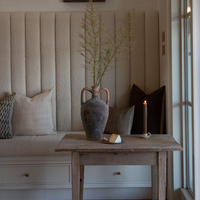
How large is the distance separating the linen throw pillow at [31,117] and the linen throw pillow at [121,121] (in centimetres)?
63

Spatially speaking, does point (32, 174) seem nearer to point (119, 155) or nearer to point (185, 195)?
point (119, 155)

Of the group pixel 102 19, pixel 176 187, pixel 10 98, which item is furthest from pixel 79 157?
pixel 102 19

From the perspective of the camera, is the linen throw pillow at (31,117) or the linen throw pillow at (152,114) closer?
the linen throw pillow at (152,114)

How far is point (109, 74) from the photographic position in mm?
3086

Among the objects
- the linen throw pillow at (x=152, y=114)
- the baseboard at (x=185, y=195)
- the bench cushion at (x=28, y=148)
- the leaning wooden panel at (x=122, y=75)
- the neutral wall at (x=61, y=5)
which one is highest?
the neutral wall at (x=61, y=5)

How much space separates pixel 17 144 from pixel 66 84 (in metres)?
0.86

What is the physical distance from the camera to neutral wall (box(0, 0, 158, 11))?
3.12 meters

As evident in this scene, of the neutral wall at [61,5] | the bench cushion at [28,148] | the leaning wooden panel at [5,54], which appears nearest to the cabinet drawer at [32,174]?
the bench cushion at [28,148]

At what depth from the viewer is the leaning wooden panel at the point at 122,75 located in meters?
3.05

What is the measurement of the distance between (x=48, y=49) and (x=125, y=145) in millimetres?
1733

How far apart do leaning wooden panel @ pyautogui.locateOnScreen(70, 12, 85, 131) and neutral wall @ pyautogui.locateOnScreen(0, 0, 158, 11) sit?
0.51 feet

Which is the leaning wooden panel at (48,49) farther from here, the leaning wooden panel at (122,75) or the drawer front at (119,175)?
the drawer front at (119,175)

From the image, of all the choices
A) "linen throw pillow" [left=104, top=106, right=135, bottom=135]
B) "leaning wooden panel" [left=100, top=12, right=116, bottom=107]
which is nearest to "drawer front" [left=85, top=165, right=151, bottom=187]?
"linen throw pillow" [left=104, top=106, right=135, bottom=135]

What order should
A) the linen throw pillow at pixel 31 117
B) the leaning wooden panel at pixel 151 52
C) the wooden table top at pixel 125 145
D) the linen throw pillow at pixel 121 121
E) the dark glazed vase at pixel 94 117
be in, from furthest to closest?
the leaning wooden panel at pixel 151 52 → the linen throw pillow at pixel 31 117 → the linen throw pillow at pixel 121 121 → the dark glazed vase at pixel 94 117 → the wooden table top at pixel 125 145
